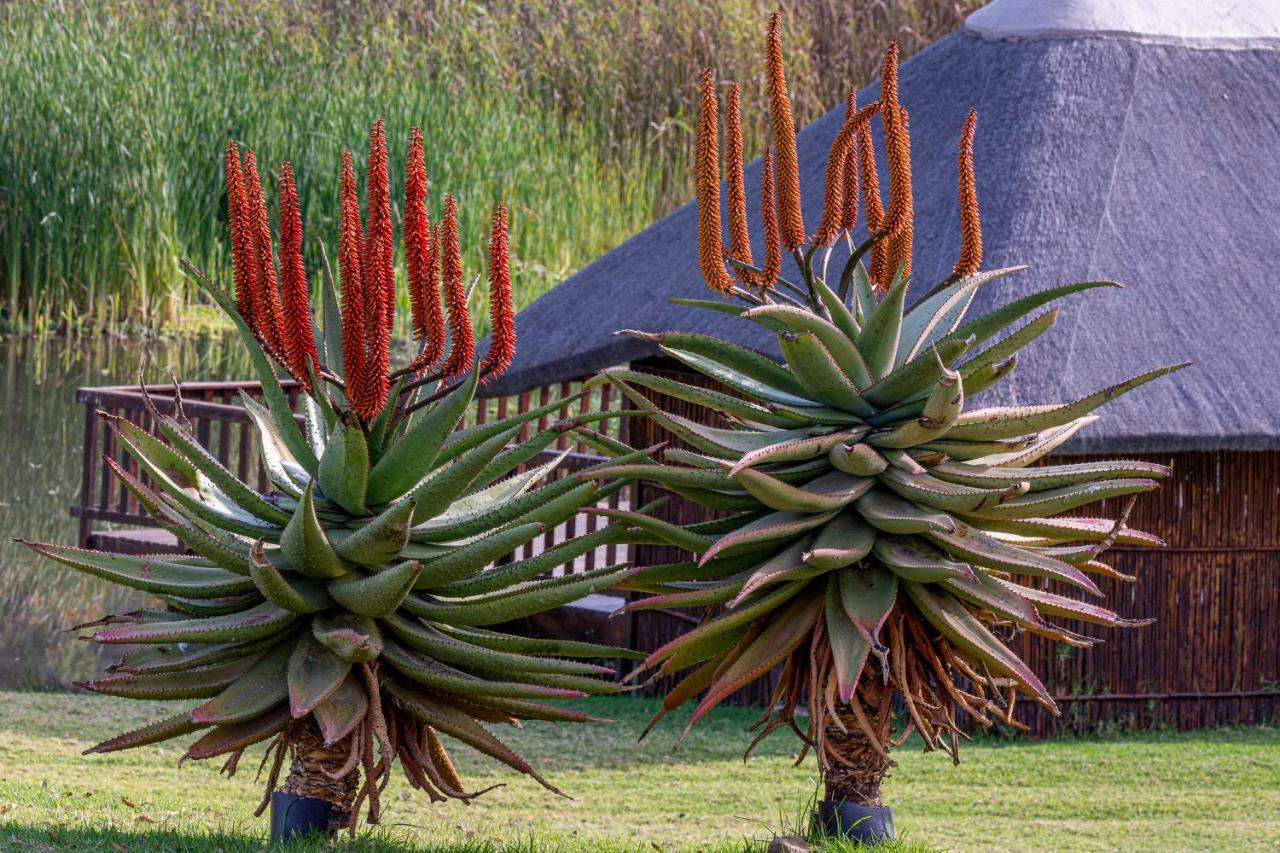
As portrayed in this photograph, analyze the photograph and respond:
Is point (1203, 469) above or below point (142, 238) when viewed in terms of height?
below

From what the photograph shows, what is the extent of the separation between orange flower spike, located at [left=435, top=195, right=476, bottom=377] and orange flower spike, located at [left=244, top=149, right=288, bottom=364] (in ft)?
1.14

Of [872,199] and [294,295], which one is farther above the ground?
[872,199]

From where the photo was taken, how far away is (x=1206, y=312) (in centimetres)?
860

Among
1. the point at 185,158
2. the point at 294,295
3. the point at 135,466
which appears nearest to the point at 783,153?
the point at 294,295

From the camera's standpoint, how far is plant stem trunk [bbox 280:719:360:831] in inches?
156

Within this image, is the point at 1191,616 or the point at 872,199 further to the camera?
the point at 1191,616

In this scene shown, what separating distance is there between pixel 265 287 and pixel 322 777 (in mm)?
1085

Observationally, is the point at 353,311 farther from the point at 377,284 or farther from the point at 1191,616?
the point at 1191,616

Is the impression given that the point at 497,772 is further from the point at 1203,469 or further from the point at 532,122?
the point at 532,122

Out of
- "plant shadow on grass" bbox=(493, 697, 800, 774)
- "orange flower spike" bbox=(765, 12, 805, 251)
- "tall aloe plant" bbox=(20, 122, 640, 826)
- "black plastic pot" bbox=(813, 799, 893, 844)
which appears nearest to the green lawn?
"plant shadow on grass" bbox=(493, 697, 800, 774)

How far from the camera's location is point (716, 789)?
7527mm

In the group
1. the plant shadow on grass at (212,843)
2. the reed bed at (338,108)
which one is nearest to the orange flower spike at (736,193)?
the plant shadow on grass at (212,843)

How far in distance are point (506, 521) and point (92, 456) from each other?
24.3 feet

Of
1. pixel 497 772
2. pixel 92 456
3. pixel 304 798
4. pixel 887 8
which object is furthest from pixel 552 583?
pixel 887 8
